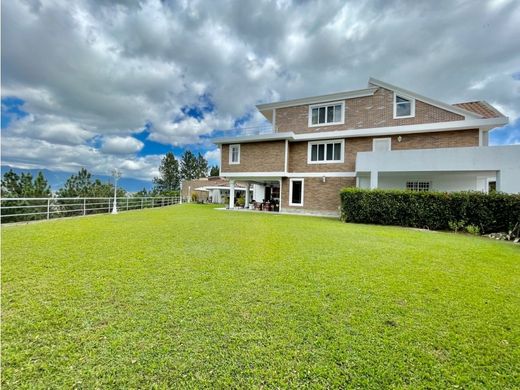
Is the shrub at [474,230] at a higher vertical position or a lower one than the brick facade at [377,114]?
lower

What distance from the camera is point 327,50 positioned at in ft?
50.5

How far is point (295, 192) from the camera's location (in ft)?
57.0

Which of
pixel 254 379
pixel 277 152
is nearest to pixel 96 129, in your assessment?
pixel 277 152

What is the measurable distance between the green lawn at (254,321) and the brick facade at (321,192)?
10482 mm

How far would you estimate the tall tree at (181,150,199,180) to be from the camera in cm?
6388

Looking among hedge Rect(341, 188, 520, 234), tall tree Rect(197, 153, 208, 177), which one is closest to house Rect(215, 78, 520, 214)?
hedge Rect(341, 188, 520, 234)

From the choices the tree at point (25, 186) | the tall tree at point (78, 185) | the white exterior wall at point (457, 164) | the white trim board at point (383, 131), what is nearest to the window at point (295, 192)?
the white trim board at point (383, 131)

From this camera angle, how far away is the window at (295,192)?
17109 millimetres

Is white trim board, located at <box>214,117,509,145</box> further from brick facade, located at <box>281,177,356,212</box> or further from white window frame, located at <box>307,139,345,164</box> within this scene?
brick facade, located at <box>281,177,356,212</box>

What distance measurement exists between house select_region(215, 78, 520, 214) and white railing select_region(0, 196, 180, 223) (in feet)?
26.3

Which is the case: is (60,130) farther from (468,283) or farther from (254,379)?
(468,283)

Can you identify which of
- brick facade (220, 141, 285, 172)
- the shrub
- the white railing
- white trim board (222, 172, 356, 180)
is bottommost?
the shrub

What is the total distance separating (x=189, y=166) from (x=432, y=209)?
6118cm

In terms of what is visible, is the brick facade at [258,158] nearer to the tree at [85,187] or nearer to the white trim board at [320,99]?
the white trim board at [320,99]
